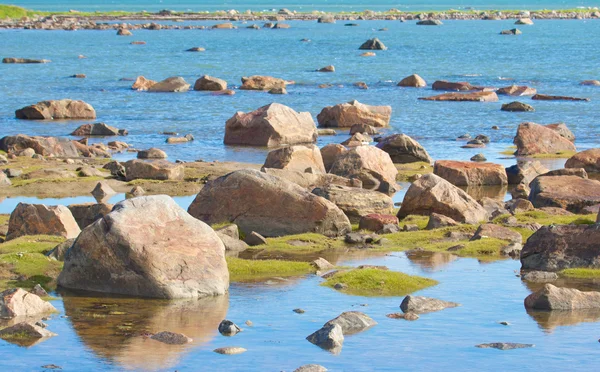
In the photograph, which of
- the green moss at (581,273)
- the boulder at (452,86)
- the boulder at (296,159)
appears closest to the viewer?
the green moss at (581,273)

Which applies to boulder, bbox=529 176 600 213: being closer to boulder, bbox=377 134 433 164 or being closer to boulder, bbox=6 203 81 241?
boulder, bbox=377 134 433 164

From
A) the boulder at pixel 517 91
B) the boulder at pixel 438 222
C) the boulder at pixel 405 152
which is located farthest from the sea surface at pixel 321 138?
the boulder at pixel 438 222

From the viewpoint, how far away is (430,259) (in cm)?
2161

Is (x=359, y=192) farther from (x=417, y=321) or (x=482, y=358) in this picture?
(x=482, y=358)

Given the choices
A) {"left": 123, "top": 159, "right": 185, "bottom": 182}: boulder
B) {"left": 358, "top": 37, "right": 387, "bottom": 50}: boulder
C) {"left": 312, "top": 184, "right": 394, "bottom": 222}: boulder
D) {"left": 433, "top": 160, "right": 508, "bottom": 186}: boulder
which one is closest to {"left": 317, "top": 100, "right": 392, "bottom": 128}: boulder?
{"left": 433, "top": 160, "right": 508, "bottom": 186}: boulder

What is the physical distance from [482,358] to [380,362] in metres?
1.43

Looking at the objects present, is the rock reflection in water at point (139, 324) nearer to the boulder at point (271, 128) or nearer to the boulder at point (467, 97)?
the boulder at point (271, 128)

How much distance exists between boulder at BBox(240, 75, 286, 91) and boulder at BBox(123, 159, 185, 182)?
3644 cm

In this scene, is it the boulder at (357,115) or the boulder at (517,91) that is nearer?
the boulder at (357,115)

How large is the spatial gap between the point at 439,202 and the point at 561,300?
29.9 feet

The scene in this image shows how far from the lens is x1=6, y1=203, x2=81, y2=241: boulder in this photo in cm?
2264

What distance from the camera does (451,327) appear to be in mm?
16219

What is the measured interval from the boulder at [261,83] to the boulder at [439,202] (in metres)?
43.9

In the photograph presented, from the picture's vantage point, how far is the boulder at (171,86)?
229 ft
